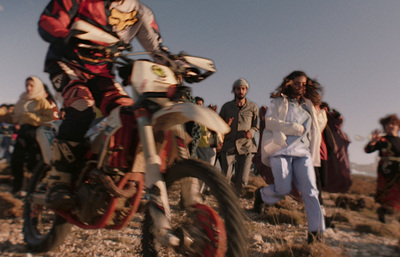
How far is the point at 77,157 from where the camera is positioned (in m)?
2.29

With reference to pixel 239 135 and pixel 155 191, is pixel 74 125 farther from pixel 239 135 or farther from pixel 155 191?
pixel 239 135

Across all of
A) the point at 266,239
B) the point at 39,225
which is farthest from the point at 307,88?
the point at 39,225

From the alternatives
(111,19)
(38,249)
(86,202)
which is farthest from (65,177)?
(111,19)

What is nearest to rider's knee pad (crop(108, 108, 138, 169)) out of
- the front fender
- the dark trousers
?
the front fender

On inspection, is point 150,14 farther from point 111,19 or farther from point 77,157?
point 77,157

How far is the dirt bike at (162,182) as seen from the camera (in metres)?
1.43

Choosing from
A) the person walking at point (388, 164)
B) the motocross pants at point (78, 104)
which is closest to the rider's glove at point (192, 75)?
the motocross pants at point (78, 104)

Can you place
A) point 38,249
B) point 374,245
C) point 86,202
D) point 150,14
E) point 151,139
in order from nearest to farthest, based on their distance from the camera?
point 151,139
point 86,202
point 38,249
point 150,14
point 374,245

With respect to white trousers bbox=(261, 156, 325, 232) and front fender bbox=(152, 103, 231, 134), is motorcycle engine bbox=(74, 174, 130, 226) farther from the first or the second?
white trousers bbox=(261, 156, 325, 232)

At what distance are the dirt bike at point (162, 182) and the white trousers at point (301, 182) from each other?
1735 millimetres

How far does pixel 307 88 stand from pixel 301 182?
4.83ft

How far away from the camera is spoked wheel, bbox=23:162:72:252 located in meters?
2.44

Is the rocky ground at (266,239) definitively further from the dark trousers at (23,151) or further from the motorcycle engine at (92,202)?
Result: the dark trousers at (23,151)

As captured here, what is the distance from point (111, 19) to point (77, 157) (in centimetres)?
134
